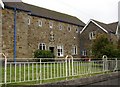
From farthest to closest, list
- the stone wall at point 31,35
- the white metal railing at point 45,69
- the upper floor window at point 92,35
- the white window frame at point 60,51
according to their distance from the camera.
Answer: the upper floor window at point 92,35 → the white window frame at point 60,51 → the stone wall at point 31,35 → the white metal railing at point 45,69

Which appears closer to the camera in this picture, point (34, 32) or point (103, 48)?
point (103, 48)

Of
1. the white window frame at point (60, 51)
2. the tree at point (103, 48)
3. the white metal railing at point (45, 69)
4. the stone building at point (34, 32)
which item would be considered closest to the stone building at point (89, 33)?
the stone building at point (34, 32)

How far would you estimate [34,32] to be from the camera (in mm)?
34406

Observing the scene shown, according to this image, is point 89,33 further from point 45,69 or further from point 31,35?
point 45,69

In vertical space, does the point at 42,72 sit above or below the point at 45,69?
below

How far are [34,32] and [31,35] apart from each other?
69 centimetres

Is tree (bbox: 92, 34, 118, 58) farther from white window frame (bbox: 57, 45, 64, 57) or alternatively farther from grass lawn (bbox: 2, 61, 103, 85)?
white window frame (bbox: 57, 45, 64, 57)

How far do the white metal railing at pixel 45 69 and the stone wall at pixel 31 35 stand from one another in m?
12.2

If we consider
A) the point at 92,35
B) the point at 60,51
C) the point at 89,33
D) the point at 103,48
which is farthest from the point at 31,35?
the point at 92,35

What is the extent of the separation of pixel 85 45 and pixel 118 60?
25423 mm

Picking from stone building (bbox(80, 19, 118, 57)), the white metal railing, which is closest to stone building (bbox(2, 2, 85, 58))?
stone building (bbox(80, 19, 118, 57))

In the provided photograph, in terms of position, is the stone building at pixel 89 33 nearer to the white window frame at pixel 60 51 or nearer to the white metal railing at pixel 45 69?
the white window frame at pixel 60 51

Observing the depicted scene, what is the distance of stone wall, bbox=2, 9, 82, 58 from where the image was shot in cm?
2691

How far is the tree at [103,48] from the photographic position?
2494 cm
